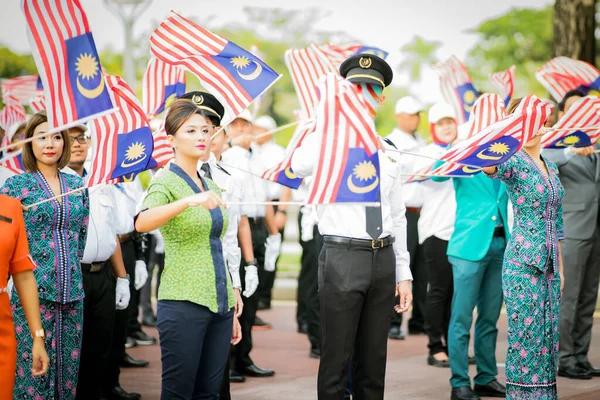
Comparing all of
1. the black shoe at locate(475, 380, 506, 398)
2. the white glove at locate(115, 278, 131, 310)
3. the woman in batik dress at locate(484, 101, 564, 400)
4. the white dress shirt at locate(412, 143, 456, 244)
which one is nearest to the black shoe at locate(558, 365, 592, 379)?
the black shoe at locate(475, 380, 506, 398)

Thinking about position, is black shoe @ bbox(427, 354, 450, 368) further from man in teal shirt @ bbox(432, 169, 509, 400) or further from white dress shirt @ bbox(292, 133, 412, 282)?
white dress shirt @ bbox(292, 133, 412, 282)

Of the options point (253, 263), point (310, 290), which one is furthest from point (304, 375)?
point (253, 263)

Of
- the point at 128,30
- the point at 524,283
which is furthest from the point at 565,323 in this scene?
the point at 128,30

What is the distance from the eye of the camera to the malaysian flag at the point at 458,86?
31.2 ft

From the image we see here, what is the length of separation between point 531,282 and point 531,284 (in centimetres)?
1

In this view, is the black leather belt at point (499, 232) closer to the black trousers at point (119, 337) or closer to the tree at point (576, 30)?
the black trousers at point (119, 337)

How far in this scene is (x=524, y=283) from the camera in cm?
598

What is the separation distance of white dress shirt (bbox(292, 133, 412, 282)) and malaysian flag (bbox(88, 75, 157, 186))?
3.54ft

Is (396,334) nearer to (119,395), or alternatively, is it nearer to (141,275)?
(141,275)

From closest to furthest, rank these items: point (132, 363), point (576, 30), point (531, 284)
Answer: point (531, 284) → point (132, 363) → point (576, 30)

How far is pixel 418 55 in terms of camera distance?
140ft

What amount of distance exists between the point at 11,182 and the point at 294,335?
5.90m

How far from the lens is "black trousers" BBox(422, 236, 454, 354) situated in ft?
27.8

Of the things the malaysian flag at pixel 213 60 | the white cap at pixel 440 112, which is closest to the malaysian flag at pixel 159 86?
the malaysian flag at pixel 213 60
